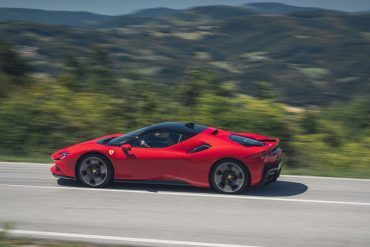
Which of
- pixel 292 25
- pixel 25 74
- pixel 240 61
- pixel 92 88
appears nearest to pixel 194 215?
pixel 92 88

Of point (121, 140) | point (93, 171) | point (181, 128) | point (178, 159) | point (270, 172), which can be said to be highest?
point (181, 128)

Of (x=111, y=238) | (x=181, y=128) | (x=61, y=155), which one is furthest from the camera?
(x=61, y=155)

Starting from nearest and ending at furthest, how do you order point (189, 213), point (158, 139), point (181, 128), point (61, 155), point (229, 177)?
point (189, 213) < point (229, 177) < point (158, 139) < point (181, 128) < point (61, 155)

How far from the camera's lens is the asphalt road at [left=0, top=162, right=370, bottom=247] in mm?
6305

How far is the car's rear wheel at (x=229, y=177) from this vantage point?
8.53 meters

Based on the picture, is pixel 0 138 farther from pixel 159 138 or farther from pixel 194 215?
pixel 194 215

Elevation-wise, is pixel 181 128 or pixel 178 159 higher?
pixel 181 128

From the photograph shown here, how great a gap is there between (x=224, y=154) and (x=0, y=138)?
30.3 ft

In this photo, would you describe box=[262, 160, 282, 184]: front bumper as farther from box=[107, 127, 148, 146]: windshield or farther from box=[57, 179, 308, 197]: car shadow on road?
box=[107, 127, 148, 146]: windshield

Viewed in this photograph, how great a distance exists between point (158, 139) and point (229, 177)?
137 centimetres

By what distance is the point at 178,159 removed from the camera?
28.5 ft

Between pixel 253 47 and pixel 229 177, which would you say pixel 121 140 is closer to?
pixel 229 177

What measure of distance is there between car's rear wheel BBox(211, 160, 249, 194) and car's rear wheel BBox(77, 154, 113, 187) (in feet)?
6.00

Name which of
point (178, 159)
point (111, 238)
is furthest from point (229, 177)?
point (111, 238)
